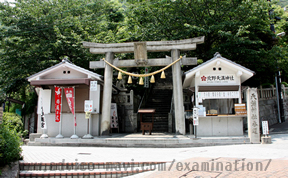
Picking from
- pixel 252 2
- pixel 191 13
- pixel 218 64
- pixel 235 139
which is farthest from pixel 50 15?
pixel 235 139

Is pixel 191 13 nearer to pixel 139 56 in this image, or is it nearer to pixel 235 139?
pixel 139 56

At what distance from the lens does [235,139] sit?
534 inches

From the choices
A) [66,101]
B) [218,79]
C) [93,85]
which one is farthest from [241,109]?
[66,101]

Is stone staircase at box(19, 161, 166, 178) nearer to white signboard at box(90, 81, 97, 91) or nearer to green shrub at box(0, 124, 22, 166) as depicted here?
green shrub at box(0, 124, 22, 166)

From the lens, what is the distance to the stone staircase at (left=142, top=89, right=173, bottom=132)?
19.7 meters

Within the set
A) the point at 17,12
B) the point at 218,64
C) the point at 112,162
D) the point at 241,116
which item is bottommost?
the point at 112,162

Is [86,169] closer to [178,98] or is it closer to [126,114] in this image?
[178,98]

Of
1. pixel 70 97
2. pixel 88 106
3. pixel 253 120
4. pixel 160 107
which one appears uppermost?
pixel 70 97

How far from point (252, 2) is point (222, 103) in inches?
323

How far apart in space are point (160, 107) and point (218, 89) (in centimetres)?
827

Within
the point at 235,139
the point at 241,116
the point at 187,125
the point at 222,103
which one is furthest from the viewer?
the point at 187,125

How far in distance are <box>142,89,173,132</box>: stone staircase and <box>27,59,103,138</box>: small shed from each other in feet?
17.8

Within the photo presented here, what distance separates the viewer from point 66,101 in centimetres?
1631

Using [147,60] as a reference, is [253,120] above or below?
below
